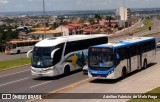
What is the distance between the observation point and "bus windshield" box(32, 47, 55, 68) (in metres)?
23.8

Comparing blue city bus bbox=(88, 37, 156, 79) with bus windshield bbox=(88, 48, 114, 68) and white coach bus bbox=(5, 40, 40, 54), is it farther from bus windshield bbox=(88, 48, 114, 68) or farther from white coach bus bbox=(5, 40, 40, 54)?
white coach bus bbox=(5, 40, 40, 54)

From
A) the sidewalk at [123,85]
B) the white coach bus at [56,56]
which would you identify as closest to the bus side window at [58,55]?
the white coach bus at [56,56]

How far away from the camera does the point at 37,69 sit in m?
23.8

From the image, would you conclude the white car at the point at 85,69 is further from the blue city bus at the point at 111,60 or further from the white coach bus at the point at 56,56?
the blue city bus at the point at 111,60

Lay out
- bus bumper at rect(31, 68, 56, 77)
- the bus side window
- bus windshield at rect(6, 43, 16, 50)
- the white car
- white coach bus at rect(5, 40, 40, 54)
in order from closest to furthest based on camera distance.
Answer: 1. bus bumper at rect(31, 68, 56, 77)
2. the bus side window
3. the white car
4. bus windshield at rect(6, 43, 16, 50)
5. white coach bus at rect(5, 40, 40, 54)

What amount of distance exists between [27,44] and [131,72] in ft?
123

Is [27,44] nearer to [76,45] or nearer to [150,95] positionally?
[76,45]

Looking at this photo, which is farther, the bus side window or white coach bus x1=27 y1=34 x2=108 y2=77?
the bus side window

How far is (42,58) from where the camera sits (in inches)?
940

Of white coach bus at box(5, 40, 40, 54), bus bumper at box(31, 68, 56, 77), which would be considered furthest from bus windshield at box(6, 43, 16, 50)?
bus bumper at box(31, 68, 56, 77)

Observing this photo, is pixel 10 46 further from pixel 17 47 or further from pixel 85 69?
pixel 85 69

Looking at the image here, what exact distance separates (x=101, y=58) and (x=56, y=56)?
142 inches

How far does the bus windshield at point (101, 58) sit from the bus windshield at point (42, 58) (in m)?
3.02

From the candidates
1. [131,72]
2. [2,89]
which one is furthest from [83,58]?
[2,89]
